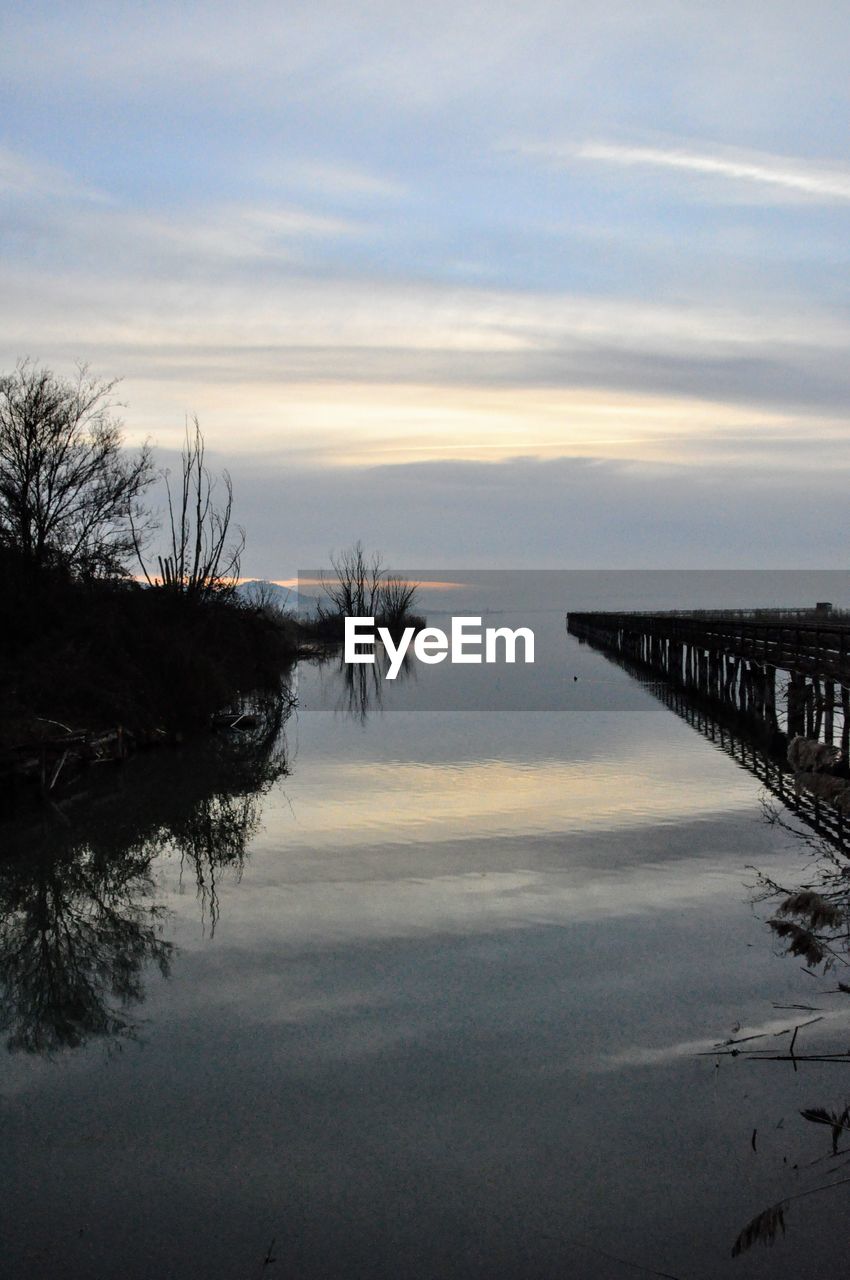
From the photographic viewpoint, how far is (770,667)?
2536cm

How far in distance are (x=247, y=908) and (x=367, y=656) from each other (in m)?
53.2

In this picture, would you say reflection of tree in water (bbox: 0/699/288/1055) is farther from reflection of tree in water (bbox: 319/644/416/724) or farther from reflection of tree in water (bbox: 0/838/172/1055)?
reflection of tree in water (bbox: 319/644/416/724)

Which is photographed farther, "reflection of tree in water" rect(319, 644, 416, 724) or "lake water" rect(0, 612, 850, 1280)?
"reflection of tree in water" rect(319, 644, 416, 724)

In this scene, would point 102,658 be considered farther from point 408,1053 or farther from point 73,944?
point 408,1053

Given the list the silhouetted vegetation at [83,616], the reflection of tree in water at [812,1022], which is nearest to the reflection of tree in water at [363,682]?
the silhouetted vegetation at [83,616]

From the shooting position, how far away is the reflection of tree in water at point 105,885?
792 cm

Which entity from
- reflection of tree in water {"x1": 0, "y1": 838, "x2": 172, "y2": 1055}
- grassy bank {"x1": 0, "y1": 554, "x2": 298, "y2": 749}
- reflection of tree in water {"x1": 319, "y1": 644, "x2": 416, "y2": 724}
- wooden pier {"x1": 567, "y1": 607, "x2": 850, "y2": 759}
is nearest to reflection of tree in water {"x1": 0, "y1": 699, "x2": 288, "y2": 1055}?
reflection of tree in water {"x1": 0, "y1": 838, "x2": 172, "y2": 1055}

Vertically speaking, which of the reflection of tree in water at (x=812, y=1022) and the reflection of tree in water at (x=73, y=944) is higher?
the reflection of tree in water at (x=812, y=1022)

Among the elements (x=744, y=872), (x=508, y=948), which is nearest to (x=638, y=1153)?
(x=508, y=948)

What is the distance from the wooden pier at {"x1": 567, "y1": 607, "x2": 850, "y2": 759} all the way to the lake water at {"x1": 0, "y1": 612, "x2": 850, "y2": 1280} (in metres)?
6.08

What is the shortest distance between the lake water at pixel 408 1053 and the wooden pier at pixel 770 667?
6.08 metres

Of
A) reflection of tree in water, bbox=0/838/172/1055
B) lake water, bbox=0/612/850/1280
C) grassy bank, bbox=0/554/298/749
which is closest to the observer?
lake water, bbox=0/612/850/1280

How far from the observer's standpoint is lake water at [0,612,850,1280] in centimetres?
486

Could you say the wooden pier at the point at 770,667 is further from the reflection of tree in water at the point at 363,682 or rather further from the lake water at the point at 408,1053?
the reflection of tree in water at the point at 363,682
